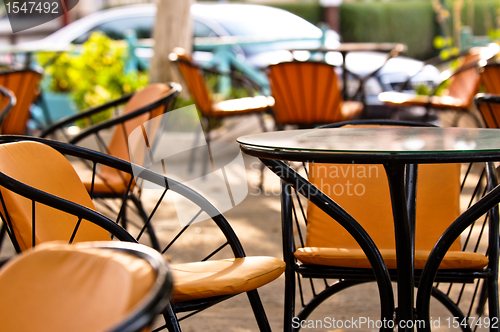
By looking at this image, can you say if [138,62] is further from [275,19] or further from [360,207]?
[360,207]

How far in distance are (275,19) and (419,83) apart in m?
1.88

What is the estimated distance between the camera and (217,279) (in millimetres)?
1279

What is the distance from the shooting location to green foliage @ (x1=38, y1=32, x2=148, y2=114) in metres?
5.42

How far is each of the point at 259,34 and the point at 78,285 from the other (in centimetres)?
594

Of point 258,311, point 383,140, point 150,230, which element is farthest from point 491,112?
point 150,230

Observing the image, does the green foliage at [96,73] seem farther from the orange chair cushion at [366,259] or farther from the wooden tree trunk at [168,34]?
the orange chair cushion at [366,259]

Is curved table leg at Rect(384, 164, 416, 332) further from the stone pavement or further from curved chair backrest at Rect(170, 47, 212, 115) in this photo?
curved chair backrest at Rect(170, 47, 212, 115)

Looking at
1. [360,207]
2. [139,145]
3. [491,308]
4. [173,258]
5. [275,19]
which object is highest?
[275,19]

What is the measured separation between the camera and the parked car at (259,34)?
229 inches

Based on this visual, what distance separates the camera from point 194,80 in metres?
4.11

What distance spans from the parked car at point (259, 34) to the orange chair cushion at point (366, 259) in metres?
4.08

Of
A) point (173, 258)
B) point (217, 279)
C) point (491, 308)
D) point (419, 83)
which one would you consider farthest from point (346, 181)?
point (419, 83)

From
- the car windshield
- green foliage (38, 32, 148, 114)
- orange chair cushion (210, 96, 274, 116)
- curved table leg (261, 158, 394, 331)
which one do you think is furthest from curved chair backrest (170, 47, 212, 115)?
curved table leg (261, 158, 394, 331)

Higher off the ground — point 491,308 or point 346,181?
point 346,181
